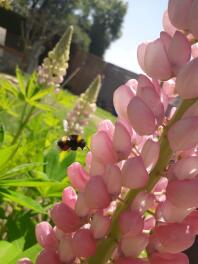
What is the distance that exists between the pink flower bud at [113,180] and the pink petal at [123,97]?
3.6 inches

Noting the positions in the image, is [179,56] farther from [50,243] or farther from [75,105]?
[75,105]

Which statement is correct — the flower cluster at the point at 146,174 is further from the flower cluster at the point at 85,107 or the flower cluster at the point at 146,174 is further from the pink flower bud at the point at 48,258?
the flower cluster at the point at 85,107

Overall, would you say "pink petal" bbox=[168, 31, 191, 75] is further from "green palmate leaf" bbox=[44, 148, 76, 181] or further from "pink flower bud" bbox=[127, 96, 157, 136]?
"green palmate leaf" bbox=[44, 148, 76, 181]

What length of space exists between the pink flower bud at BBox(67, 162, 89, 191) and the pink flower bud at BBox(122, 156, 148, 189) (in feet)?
0.29

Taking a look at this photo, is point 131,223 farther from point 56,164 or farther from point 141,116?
point 56,164

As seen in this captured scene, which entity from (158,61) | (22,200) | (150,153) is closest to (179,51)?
(158,61)

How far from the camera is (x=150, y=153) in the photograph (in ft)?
2.20

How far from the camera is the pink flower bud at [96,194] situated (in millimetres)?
677

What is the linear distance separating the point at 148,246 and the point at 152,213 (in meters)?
0.06

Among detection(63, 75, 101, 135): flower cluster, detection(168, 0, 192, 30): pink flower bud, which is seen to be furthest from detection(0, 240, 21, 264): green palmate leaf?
detection(63, 75, 101, 135): flower cluster

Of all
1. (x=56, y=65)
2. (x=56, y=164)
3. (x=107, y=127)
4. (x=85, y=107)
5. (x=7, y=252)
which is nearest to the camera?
(x=107, y=127)

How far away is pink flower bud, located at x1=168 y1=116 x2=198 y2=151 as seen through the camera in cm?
64

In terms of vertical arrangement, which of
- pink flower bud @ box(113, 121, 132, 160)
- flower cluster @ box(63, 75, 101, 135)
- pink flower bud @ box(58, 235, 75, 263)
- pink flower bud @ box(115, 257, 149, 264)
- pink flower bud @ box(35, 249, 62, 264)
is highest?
pink flower bud @ box(113, 121, 132, 160)

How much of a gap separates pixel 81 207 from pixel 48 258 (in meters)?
0.09
